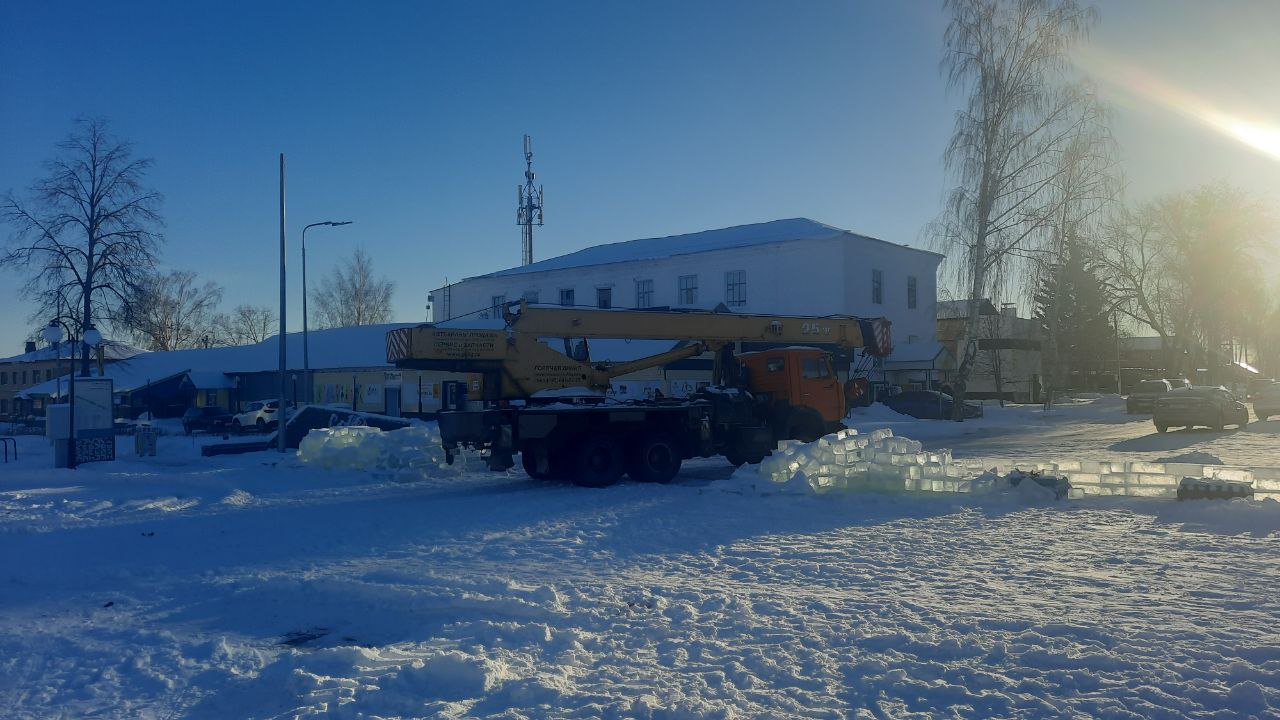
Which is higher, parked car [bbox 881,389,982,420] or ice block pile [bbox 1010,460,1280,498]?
parked car [bbox 881,389,982,420]

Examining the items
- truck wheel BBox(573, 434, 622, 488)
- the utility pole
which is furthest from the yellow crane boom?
the utility pole

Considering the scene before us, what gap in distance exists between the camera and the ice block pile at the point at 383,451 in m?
19.3

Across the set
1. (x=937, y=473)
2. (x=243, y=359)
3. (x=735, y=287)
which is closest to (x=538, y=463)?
(x=937, y=473)

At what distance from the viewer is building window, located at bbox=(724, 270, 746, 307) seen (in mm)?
46219

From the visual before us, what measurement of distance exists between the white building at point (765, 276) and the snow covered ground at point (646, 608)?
3093 centimetres

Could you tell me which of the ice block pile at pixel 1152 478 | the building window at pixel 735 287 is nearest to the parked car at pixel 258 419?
the building window at pixel 735 287

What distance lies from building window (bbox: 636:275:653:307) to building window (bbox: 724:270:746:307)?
4705 mm

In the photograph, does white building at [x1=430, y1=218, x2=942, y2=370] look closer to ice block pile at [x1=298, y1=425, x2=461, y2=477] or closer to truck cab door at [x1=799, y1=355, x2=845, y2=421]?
truck cab door at [x1=799, y1=355, x2=845, y2=421]

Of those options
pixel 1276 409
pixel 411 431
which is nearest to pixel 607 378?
pixel 411 431

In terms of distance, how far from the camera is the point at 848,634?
6516 millimetres

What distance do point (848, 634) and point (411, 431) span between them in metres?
14.7

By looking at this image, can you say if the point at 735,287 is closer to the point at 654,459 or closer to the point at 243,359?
the point at 243,359

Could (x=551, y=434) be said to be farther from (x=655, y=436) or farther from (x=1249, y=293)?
(x=1249, y=293)

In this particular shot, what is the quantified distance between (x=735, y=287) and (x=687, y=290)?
2900 mm
